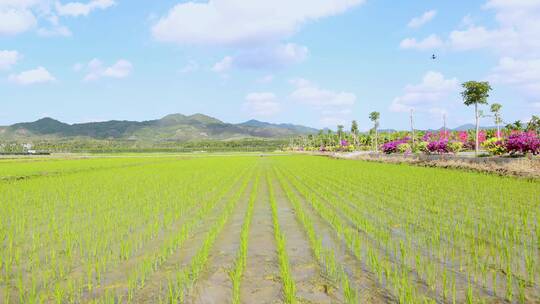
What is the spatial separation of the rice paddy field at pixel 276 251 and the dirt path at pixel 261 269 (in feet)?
0.07

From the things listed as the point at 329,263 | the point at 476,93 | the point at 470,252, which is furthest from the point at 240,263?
the point at 476,93

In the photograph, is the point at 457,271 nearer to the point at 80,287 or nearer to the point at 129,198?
the point at 80,287

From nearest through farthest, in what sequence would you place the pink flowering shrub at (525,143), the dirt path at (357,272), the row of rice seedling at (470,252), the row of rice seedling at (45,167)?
the dirt path at (357,272)
the row of rice seedling at (470,252)
the pink flowering shrub at (525,143)
the row of rice seedling at (45,167)

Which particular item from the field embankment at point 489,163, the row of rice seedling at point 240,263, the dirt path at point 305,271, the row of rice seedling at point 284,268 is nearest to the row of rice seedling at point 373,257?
the dirt path at point 305,271

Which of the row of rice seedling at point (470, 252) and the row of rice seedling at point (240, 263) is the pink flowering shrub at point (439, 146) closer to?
the row of rice seedling at point (470, 252)

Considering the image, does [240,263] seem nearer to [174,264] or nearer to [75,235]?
[174,264]

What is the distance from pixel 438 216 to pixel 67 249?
8.92 m

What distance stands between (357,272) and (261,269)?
4.94 feet

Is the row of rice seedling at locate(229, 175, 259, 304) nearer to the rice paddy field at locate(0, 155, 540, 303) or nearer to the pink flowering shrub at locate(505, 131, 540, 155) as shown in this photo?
the rice paddy field at locate(0, 155, 540, 303)

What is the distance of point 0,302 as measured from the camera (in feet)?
16.6

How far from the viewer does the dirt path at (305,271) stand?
5070 mm

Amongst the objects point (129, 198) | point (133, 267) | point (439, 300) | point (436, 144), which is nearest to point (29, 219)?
point (129, 198)

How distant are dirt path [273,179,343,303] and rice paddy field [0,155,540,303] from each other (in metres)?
0.02

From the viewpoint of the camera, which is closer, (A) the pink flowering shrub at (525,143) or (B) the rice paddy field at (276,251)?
(B) the rice paddy field at (276,251)
